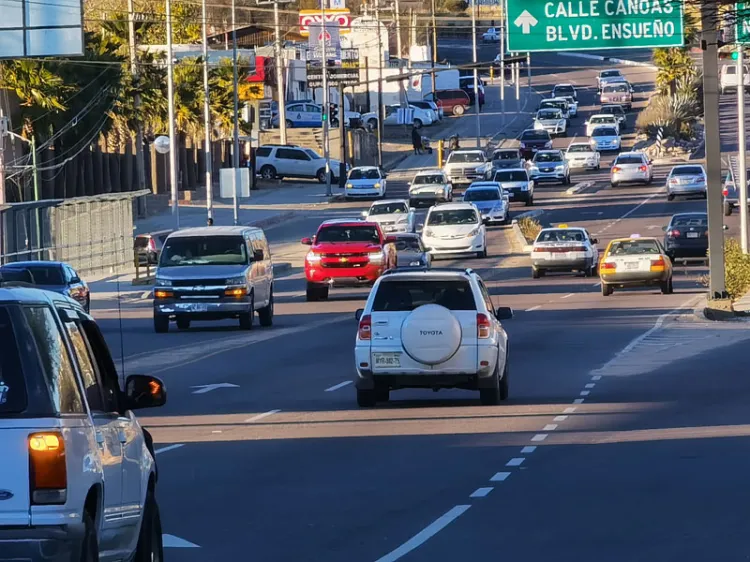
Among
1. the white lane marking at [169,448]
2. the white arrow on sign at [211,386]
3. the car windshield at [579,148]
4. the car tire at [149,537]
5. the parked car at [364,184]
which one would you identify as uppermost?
the car windshield at [579,148]

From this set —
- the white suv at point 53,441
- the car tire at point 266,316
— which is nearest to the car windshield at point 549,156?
the car tire at point 266,316

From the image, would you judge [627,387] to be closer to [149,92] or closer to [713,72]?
[713,72]

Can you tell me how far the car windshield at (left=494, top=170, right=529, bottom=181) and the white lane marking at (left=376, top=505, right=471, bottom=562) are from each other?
60.8m

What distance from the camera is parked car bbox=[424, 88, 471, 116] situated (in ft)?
412

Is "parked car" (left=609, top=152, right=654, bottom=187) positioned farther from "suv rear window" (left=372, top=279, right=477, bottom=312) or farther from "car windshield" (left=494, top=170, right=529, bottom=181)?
"suv rear window" (left=372, top=279, right=477, bottom=312)

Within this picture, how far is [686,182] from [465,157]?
1560 centimetres

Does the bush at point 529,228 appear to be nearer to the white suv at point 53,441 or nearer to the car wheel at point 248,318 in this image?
the car wheel at point 248,318

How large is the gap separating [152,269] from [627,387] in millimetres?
34094

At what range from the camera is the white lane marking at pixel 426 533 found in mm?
10719

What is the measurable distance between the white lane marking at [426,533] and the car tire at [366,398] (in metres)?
7.77

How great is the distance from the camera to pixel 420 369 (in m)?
20.1

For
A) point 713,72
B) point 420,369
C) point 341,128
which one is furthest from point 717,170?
point 341,128

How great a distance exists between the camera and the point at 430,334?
20.0 meters

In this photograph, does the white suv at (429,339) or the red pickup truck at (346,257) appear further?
the red pickup truck at (346,257)
